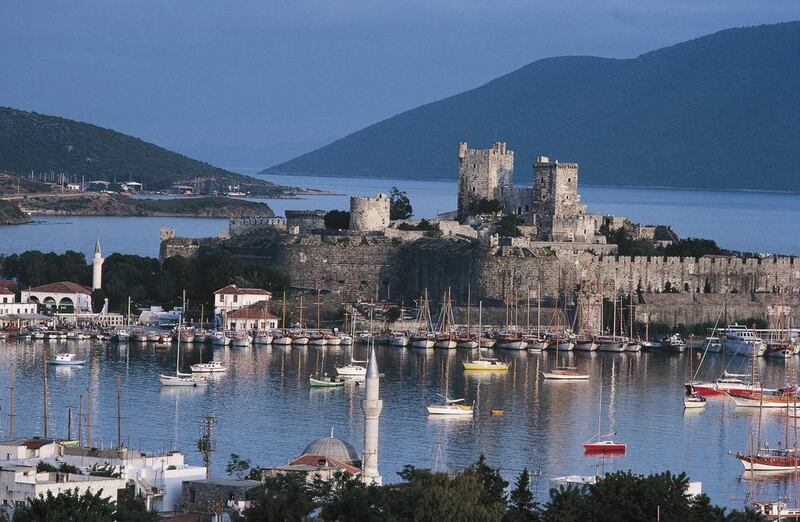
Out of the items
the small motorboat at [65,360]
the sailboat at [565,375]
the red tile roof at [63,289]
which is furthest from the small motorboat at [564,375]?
the red tile roof at [63,289]

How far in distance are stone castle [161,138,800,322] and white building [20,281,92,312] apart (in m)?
5.49

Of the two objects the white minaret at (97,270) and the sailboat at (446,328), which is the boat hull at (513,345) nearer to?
the sailboat at (446,328)

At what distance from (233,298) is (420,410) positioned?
19.0 meters

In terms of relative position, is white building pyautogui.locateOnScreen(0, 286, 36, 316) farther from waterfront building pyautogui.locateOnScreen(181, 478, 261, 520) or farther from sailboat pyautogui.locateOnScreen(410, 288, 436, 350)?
waterfront building pyautogui.locateOnScreen(181, 478, 261, 520)

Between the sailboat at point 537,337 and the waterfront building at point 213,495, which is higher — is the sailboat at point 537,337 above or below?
above

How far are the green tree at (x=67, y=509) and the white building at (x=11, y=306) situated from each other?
39.6 meters

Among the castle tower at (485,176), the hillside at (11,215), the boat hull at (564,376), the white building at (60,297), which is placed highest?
the hillside at (11,215)

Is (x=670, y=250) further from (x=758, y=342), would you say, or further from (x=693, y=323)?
(x=758, y=342)

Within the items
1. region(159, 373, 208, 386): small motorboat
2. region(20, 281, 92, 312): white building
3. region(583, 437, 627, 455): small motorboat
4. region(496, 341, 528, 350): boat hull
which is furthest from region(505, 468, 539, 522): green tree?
region(20, 281, 92, 312): white building

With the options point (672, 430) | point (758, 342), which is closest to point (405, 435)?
point (672, 430)

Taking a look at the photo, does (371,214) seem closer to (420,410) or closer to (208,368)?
(208,368)

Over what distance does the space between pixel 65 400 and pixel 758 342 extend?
23.4 metres

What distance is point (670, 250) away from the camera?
7312 cm

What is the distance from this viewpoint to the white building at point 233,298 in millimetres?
66562
